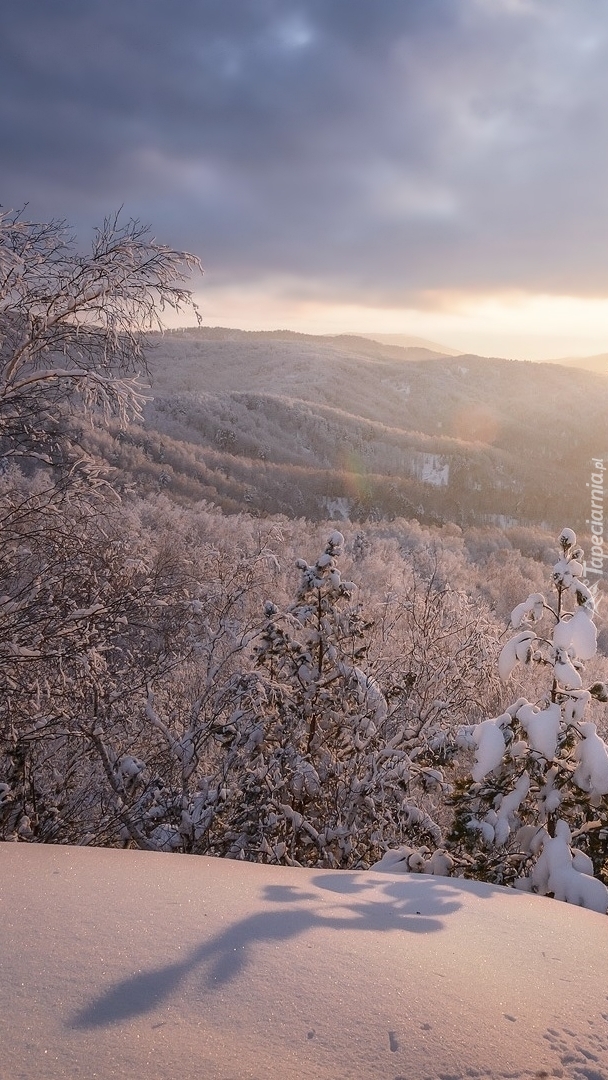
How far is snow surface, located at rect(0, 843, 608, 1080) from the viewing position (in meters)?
2.46

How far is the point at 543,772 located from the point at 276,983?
12.6 ft

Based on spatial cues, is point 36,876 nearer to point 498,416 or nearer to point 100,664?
point 100,664

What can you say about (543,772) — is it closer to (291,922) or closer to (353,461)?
(291,922)

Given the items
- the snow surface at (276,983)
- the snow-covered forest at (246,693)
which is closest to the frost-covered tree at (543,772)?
the snow-covered forest at (246,693)

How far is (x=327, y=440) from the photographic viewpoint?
138875 millimetres

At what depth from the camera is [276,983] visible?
9.55 feet

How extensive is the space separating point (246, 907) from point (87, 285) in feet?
13.7

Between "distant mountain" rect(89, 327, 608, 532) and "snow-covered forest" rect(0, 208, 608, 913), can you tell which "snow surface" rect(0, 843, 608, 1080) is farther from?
"distant mountain" rect(89, 327, 608, 532)

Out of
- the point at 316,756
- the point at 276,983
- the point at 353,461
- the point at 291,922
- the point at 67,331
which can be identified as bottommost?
the point at 316,756

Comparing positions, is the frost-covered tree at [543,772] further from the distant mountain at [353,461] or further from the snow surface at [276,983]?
the distant mountain at [353,461]

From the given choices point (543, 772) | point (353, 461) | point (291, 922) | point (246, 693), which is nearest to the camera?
point (291, 922)

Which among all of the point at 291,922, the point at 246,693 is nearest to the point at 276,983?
the point at 291,922

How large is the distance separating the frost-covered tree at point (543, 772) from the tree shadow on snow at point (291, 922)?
966 millimetres

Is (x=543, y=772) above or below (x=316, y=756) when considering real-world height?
above
